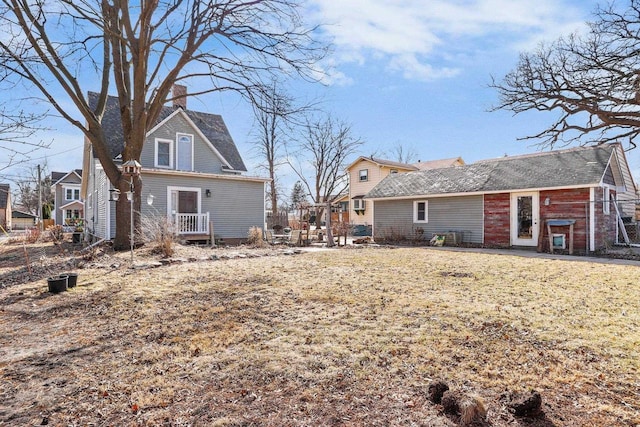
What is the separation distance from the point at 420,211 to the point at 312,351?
15783 millimetres

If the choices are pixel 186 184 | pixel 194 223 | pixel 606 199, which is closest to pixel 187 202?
pixel 186 184

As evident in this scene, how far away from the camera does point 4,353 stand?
3748 mm

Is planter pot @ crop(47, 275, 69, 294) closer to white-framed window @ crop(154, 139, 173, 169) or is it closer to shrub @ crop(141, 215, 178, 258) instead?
shrub @ crop(141, 215, 178, 258)

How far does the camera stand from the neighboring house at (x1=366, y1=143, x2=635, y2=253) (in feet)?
43.8

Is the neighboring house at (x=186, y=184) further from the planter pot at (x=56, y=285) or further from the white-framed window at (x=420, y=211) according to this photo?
the planter pot at (x=56, y=285)

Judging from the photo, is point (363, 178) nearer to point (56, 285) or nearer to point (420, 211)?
point (420, 211)

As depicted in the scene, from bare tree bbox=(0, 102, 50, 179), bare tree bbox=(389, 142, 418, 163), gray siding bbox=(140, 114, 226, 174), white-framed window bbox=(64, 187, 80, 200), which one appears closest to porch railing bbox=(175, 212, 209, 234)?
gray siding bbox=(140, 114, 226, 174)

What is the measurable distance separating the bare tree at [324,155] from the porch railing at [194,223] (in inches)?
624

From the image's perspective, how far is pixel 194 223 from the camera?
604 inches

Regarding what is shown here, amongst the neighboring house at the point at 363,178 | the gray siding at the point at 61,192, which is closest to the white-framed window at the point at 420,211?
the neighboring house at the point at 363,178

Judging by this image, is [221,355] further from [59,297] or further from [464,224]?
[464,224]

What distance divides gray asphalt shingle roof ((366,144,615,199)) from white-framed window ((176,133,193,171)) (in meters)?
9.72

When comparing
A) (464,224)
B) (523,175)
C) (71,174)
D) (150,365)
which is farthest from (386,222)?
(71,174)

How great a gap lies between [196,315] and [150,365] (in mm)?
1538
